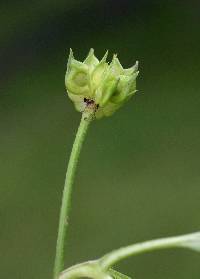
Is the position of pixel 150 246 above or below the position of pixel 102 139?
below

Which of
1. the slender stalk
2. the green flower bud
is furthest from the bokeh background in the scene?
the slender stalk

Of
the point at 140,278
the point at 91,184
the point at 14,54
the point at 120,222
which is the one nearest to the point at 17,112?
the point at 14,54

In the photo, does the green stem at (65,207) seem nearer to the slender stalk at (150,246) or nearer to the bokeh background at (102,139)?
the slender stalk at (150,246)

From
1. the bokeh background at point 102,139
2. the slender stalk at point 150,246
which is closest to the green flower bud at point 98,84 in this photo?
the slender stalk at point 150,246

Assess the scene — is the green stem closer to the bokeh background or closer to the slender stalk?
the slender stalk

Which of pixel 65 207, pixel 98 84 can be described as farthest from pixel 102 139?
pixel 65 207

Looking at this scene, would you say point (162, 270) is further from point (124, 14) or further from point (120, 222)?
point (124, 14)

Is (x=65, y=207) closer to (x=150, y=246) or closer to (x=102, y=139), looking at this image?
(x=150, y=246)
